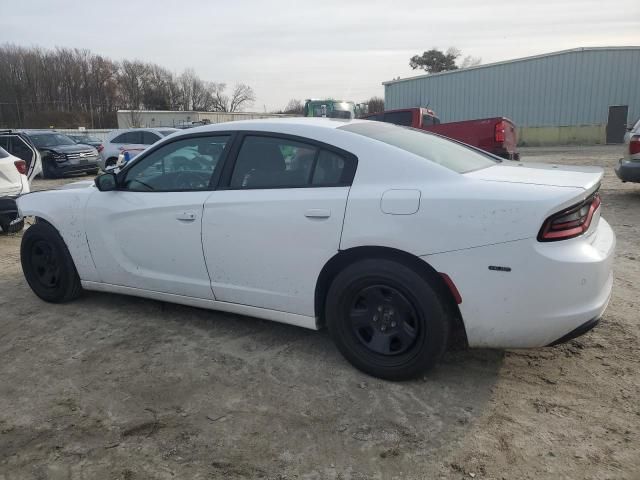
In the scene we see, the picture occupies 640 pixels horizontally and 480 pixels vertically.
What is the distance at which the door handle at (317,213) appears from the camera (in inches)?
116

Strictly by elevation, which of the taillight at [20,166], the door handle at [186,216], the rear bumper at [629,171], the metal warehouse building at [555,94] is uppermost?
the metal warehouse building at [555,94]

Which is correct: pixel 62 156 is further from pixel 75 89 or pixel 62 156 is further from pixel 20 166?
pixel 75 89

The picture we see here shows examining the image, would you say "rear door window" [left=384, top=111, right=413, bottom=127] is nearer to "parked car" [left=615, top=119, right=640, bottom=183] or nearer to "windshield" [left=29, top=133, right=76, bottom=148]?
"parked car" [left=615, top=119, right=640, bottom=183]

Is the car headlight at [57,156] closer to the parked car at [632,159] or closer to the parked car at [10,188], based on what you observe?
the parked car at [10,188]

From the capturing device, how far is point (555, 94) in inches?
1119

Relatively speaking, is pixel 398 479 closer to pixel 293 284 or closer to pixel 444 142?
pixel 293 284

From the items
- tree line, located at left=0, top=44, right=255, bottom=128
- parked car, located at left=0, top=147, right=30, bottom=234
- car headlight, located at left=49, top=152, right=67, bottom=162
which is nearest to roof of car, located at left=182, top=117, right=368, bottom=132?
parked car, located at left=0, top=147, right=30, bottom=234

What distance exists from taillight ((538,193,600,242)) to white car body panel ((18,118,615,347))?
0.04m

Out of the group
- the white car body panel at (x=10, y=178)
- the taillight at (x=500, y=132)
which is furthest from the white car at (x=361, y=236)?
the taillight at (x=500, y=132)

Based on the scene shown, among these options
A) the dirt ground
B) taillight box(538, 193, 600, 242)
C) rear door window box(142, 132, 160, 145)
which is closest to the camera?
the dirt ground

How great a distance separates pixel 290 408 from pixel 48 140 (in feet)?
57.5

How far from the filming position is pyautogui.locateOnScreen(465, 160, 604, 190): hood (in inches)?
108

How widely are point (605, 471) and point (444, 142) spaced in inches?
90.6

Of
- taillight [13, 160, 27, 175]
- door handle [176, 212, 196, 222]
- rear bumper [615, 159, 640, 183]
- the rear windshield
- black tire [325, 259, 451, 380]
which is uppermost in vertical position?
the rear windshield
